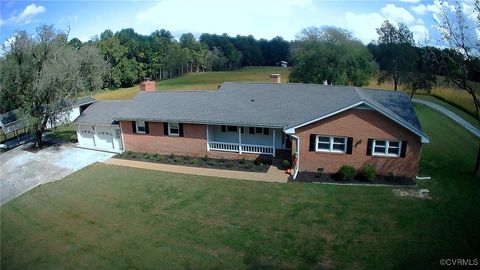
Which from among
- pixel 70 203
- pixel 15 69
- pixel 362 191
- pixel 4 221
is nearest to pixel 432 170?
pixel 362 191

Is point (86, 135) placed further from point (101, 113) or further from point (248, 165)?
point (248, 165)

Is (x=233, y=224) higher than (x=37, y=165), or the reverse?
(x=233, y=224)

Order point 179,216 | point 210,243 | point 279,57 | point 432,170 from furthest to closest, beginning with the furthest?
1. point 279,57
2. point 432,170
3. point 179,216
4. point 210,243

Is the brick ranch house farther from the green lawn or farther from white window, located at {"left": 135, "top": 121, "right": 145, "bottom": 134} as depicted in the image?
the green lawn

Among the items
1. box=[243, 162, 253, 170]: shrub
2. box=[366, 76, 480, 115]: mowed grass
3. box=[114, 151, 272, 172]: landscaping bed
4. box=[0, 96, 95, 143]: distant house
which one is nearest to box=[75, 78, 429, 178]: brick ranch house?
box=[114, 151, 272, 172]: landscaping bed

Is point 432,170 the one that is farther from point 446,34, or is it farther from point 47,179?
point 47,179

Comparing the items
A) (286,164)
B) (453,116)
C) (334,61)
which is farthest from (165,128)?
(453,116)
